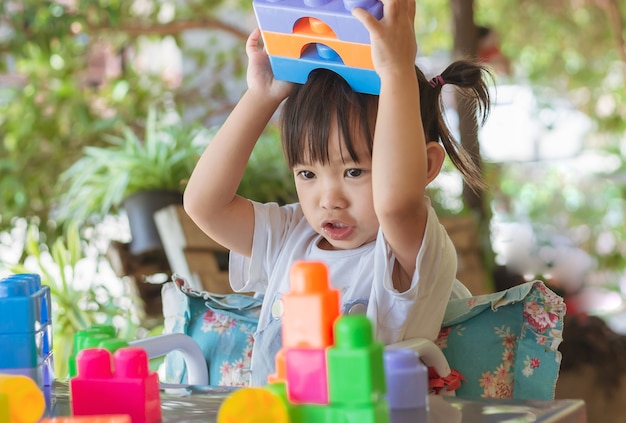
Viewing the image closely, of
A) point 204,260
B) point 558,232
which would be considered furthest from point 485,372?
point 558,232

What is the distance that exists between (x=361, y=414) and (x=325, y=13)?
1.67 feet

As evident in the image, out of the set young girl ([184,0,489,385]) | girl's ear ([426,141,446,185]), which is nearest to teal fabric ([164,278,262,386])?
young girl ([184,0,489,385])

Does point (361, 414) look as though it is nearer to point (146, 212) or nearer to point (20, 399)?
point (20, 399)

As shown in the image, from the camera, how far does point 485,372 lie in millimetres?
1180

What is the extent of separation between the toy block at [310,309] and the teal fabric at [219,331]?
650 mm

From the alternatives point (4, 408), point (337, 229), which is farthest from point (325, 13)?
point (4, 408)

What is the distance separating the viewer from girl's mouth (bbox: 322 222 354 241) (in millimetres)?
1162

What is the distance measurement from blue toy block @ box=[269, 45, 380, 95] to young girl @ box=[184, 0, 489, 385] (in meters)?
0.02

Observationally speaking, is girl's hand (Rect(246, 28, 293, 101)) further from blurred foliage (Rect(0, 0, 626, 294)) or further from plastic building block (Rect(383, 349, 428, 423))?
blurred foliage (Rect(0, 0, 626, 294))

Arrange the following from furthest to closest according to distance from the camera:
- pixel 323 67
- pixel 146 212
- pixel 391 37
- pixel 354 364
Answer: pixel 146 212, pixel 323 67, pixel 391 37, pixel 354 364

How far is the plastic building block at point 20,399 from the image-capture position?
651mm

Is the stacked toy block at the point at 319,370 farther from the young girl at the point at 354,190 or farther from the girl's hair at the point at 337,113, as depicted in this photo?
the girl's hair at the point at 337,113

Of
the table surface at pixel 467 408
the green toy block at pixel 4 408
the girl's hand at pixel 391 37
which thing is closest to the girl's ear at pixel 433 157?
the girl's hand at pixel 391 37

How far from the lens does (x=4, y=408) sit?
0.64m
